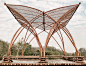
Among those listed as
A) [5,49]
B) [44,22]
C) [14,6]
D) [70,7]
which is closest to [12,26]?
[5,49]

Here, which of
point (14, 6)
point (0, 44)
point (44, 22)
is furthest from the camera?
point (0, 44)

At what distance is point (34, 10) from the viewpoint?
40.8ft

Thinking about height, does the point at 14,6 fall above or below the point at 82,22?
below

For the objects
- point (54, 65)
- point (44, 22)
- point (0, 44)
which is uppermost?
point (44, 22)

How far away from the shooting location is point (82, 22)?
4359 centimetres

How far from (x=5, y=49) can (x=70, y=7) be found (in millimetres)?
25659

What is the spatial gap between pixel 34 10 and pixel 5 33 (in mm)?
33446

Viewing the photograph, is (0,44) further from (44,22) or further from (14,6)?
(14,6)

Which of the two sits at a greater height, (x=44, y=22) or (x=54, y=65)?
(x=44, y=22)

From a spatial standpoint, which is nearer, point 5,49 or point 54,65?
point 54,65

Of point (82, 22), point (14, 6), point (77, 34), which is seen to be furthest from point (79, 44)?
point (14, 6)

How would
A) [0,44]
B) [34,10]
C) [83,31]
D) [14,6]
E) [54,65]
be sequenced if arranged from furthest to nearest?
1. [83,31]
2. [0,44]
3. [34,10]
4. [14,6]
5. [54,65]

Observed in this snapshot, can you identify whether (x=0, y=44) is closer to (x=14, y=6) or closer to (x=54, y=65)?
(x=14, y=6)

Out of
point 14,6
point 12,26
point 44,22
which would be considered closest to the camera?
point 14,6
